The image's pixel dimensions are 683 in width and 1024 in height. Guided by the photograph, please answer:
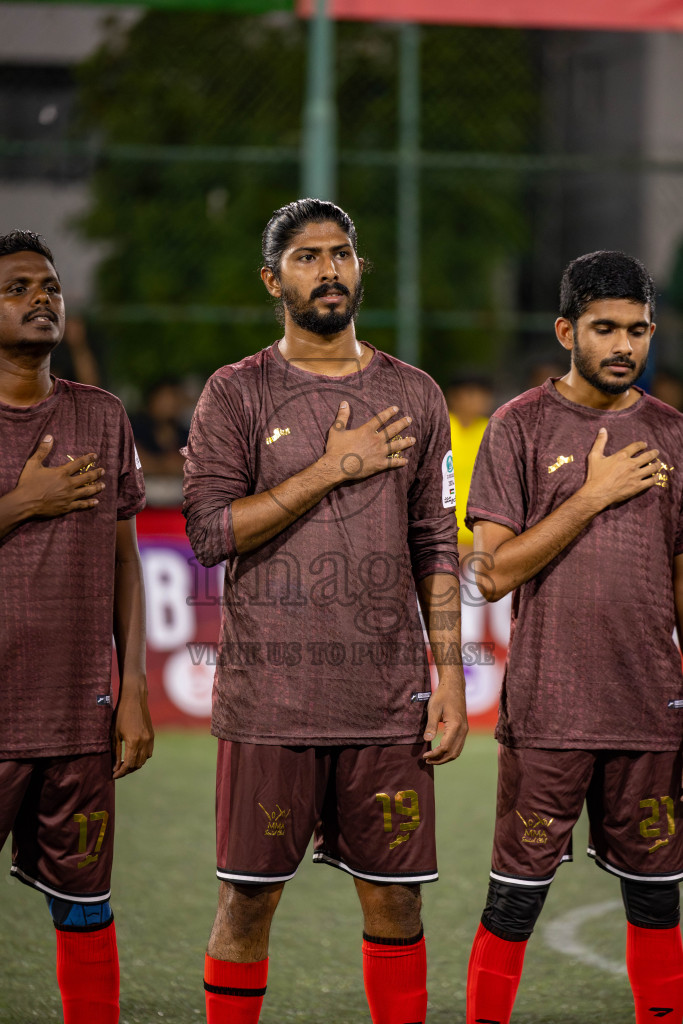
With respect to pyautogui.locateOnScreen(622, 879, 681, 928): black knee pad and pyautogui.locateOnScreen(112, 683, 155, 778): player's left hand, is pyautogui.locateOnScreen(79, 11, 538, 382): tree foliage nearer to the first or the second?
pyautogui.locateOnScreen(112, 683, 155, 778): player's left hand

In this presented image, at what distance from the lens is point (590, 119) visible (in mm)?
18188

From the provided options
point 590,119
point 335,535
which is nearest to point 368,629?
point 335,535

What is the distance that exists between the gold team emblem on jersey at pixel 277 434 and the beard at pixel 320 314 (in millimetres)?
254

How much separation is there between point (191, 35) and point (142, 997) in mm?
12902

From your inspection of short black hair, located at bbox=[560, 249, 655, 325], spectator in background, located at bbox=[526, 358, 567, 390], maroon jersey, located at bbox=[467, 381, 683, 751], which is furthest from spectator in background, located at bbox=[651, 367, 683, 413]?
maroon jersey, located at bbox=[467, 381, 683, 751]

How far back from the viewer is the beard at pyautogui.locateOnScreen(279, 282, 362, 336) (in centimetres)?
324

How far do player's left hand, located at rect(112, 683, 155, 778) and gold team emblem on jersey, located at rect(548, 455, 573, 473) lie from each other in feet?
3.86

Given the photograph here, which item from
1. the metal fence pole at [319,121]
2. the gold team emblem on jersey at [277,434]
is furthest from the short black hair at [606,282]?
the metal fence pole at [319,121]

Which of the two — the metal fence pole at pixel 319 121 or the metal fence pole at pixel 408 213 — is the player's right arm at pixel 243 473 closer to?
the metal fence pole at pixel 319 121

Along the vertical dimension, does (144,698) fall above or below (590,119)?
below

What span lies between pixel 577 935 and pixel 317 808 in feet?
5.98

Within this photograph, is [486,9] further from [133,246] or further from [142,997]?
[133,246]

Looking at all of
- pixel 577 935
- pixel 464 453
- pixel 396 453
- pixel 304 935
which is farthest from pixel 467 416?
pixel 396 453

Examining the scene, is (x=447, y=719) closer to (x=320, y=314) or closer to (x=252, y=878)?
(x=252, y=878)
